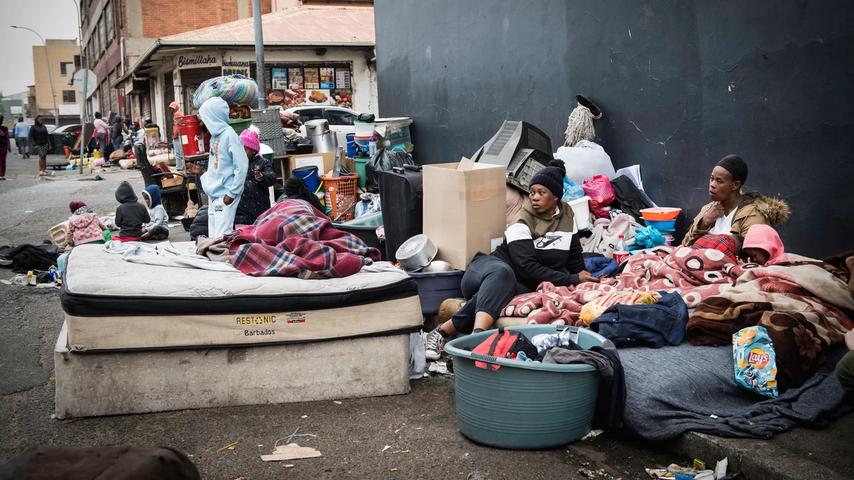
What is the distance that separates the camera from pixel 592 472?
3729mm

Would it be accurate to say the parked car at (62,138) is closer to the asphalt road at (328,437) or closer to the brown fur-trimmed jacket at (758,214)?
the asphalt road at (328,437)

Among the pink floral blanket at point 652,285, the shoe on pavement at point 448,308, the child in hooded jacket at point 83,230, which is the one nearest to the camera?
the pink floral blanket at point 652,285

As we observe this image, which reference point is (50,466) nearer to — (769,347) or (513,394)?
(513,394)

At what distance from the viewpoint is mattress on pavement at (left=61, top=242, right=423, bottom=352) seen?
14.3ft

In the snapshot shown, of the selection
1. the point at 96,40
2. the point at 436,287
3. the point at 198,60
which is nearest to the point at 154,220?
the point at 436,287

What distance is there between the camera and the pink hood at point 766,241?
16.8 ft

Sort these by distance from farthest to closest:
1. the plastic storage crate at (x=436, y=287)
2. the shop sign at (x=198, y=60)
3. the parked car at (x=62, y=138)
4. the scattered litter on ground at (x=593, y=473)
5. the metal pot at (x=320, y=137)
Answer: the parked car at (x=62, y=138)
the shop sign at (x=198, y=60)
the metal pot at (x=320, y=137)
the plastic storage crate at (x=436, y=287)
the scattered litter on ground at (x=593, y=473)

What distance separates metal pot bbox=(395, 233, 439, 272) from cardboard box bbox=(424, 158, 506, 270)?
0.38 ft

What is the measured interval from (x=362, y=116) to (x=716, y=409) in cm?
993

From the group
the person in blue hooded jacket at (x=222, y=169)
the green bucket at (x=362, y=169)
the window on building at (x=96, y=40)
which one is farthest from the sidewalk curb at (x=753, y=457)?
the window on building at (x=96, y=40)

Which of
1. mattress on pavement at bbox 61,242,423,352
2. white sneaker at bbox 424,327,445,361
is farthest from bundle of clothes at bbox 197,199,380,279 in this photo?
white sneaker at bbox 424,327,445,361

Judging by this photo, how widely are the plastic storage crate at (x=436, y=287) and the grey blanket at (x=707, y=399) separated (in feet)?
6.71

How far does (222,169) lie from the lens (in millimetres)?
7945

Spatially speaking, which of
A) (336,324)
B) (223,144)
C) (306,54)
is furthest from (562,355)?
(306,54)
